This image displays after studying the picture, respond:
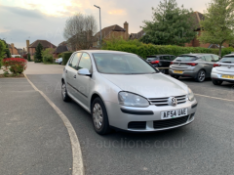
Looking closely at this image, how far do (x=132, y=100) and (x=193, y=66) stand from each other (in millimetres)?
8013

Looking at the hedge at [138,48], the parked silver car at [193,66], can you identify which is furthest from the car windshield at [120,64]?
the hedge at [138,48]

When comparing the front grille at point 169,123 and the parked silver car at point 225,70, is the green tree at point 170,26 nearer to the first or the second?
the parked silver car at point 225,70

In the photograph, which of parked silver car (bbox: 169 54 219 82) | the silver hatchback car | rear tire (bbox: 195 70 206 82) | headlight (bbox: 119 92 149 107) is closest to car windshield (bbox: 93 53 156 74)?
the silver hatchback car

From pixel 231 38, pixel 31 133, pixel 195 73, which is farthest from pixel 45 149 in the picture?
pixel 231 38

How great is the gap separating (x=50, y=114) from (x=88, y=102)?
134 cm

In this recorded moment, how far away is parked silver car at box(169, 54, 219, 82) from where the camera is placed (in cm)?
982

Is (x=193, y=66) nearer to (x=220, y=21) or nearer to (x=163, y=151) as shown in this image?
(x=163, y=151)

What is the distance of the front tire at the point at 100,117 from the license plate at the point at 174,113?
3.05 feet

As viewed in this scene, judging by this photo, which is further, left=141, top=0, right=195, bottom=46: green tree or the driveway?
left=141, top=0, right=195, bottom=46: green tree

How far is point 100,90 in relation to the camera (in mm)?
3264

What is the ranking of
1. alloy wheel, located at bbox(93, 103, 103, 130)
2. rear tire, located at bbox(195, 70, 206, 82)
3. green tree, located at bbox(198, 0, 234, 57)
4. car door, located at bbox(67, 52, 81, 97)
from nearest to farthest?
alloy wheel, located at bbox(93, 103, 103, 130), car door, located at bbox(67, 52, 81, 97), rear tire, located at bbox(195, 70, 206, 82), green tree, located at bbox(198, 0, 234, 57)

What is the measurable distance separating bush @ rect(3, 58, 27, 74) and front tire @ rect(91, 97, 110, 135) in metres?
11.0

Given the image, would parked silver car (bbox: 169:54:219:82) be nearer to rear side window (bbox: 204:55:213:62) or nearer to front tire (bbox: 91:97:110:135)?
rear side window (bbox: 204:55:213:62)

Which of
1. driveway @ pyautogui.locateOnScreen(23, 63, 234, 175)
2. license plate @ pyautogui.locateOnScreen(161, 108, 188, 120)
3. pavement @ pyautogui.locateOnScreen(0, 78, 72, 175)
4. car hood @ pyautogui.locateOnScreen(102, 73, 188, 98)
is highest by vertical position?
car hood @ pyautogui.locateOnScreen(102, 73, 188, 98)
